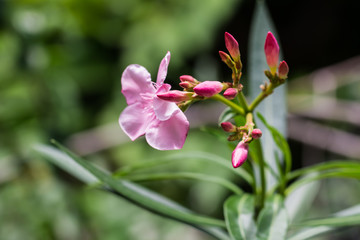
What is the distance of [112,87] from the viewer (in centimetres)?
246

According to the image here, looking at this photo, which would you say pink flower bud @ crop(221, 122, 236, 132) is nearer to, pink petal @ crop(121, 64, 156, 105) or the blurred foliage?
pink petal @ crop(121, 64, 156, 105)

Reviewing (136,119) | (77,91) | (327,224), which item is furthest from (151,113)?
(77,91)

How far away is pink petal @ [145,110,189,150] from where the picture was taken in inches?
17.9

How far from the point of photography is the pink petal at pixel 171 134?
0.45m

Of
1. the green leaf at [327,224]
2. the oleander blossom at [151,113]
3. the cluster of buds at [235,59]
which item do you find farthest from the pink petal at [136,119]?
the green leaf at [327,224]

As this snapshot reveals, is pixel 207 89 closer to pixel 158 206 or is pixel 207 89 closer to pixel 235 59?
pixel 235 59

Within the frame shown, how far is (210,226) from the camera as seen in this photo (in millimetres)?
584

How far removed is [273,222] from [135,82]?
0.82 feet

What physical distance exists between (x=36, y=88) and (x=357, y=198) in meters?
1.47

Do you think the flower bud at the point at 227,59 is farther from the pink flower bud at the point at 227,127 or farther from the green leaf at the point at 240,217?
the green leaf at the point at 240,217

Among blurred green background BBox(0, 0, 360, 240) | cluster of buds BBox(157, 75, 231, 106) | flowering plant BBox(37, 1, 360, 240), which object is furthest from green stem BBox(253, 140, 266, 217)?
blurred green background BBox(0, 0, 360, 240)

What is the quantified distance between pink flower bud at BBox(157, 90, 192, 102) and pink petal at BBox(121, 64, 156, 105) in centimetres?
5

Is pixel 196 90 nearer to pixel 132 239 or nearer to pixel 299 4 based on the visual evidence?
pixel 132 239

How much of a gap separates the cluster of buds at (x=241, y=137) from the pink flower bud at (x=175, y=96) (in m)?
0.06
